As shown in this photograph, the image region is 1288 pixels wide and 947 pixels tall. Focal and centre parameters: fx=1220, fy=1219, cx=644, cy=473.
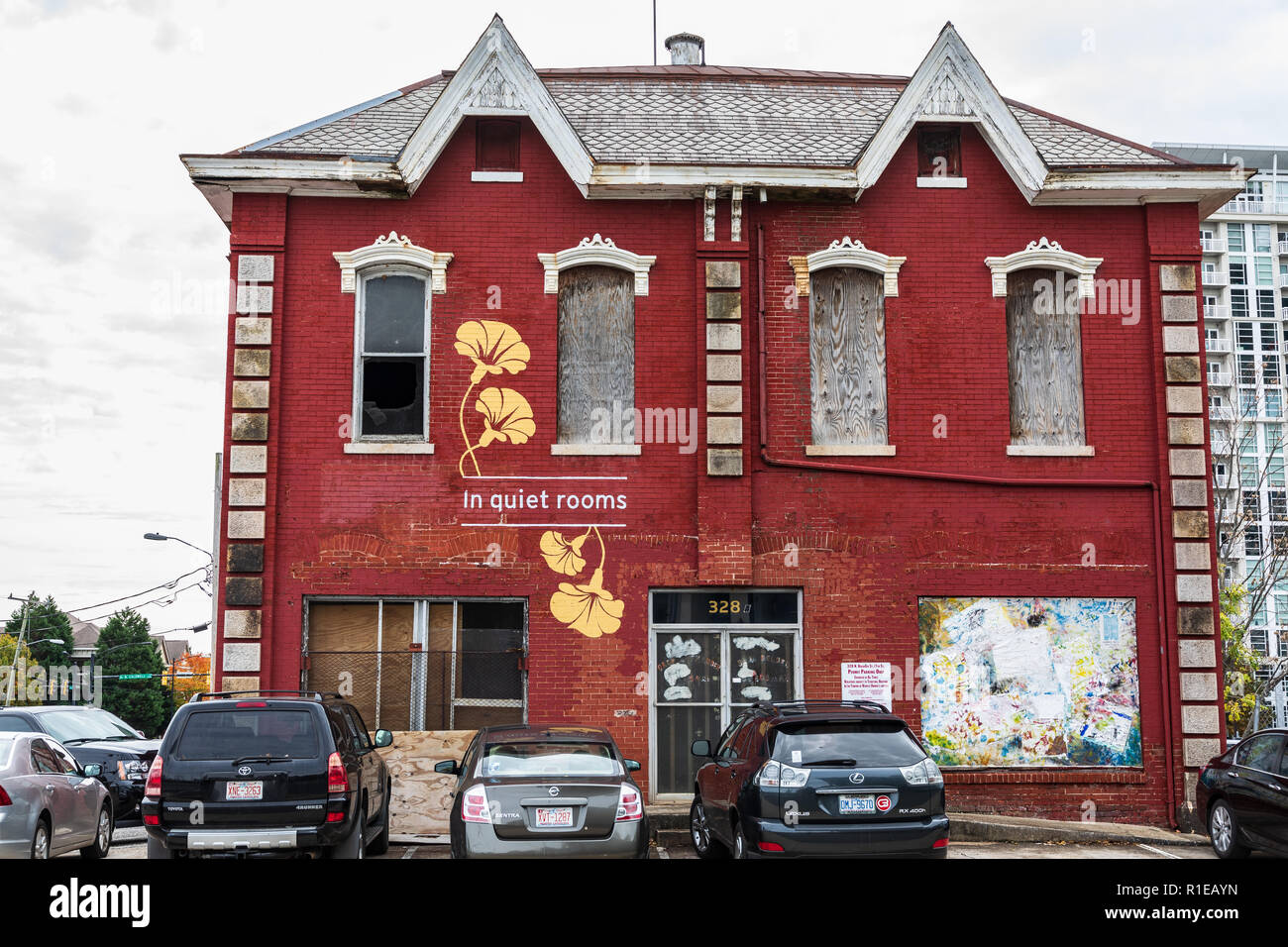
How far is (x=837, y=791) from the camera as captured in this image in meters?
10.0

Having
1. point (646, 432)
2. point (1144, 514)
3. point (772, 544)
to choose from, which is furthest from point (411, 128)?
point (1144, 514)

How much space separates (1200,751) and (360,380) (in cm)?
1175

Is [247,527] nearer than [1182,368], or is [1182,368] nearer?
[247,527]

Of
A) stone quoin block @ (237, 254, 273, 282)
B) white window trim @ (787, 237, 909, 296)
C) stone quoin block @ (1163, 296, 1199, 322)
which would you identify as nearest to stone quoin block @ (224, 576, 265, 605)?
stone quoin block @ (237, 254, 273, 282)

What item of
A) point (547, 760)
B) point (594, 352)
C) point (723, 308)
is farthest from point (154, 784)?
point (723, 308)

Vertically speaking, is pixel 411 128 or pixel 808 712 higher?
pixel 411 128

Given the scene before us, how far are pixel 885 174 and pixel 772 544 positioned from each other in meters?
5.28

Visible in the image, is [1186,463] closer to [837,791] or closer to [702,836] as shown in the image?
[702,836]

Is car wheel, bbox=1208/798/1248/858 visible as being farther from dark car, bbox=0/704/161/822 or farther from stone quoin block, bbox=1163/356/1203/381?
dark car, bbox=0/704/161/822

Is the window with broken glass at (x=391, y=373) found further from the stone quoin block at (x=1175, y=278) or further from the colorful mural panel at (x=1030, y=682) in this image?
the stone quoin block at (x=1175, y=278)

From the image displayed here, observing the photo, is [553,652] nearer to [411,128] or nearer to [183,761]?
[183,761]

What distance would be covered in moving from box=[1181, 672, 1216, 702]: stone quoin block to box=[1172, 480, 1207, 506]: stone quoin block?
220cm

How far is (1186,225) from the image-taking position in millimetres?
16484

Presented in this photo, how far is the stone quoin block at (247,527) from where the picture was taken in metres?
15.4
